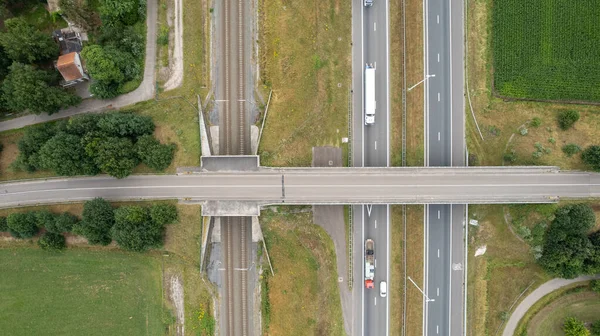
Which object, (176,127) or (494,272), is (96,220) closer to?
(176,127)

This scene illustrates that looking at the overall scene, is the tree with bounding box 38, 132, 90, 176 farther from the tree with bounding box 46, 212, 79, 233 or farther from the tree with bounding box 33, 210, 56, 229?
the tree with bounding box 33, 210, 56, 229

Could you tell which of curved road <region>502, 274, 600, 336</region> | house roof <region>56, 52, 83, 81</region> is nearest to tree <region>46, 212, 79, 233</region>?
house roof <region>56, 52, 83, 81</region>

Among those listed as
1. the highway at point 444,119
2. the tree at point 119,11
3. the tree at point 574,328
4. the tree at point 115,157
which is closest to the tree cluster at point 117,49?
the tree at point 119,11

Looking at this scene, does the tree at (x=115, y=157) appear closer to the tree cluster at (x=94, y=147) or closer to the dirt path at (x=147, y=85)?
the tree cluster at (x=94, y=147)

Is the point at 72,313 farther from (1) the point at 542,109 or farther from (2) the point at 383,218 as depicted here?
(1) the point at 542,109

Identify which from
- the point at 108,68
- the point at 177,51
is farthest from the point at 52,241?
the point at 177,51

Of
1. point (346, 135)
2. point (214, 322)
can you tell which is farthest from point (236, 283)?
point (346, 135)
